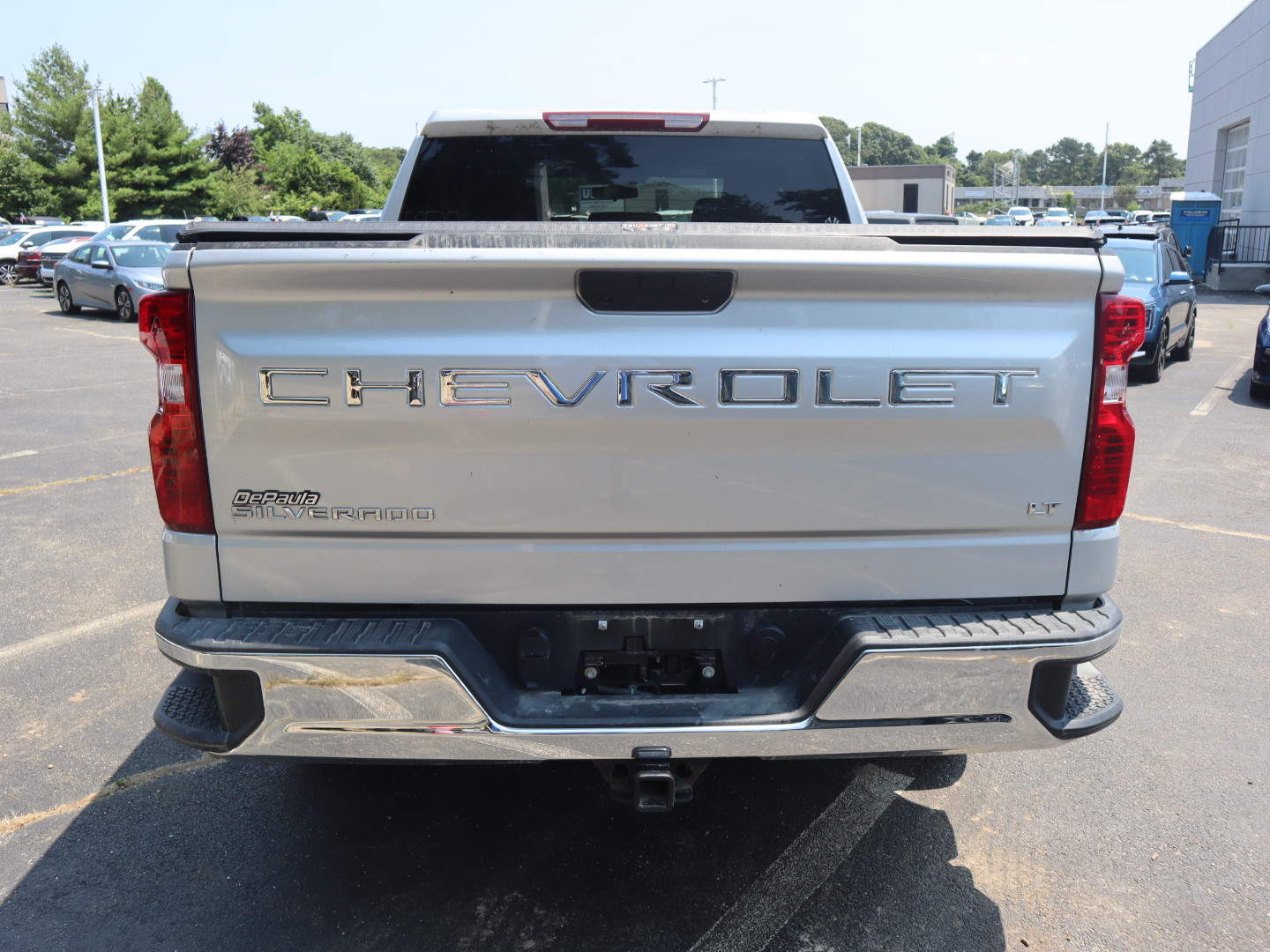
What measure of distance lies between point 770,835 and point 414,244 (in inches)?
87.0

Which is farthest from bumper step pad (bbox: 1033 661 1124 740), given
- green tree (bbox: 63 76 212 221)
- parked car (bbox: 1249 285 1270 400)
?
green tree (bbox: 63 76 212 221)

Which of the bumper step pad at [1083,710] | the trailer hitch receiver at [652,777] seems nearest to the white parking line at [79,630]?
the trailer hitch receiver at [652,777]

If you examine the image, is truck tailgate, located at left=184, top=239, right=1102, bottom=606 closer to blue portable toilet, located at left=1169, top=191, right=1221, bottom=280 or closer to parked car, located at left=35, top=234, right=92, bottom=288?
parked car, located at left=35, top=234, right=92, bottom=288

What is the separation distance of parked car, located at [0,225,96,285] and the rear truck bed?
34.6m

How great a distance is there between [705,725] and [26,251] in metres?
36.2

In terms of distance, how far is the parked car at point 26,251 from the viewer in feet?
106

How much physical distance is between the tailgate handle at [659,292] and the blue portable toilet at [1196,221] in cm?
3246

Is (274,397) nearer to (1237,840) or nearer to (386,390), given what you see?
(386,390)

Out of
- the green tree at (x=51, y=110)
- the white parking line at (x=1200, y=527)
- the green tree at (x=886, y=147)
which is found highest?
the green tree at (x=886, y=147)

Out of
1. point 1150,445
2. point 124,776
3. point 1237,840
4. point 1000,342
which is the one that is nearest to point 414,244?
point 1000,342

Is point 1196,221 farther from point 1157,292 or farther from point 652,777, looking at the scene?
point 652,777

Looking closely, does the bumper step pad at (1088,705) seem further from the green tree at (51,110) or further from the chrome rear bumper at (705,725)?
the green tree at (51,110)

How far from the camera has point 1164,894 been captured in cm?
309

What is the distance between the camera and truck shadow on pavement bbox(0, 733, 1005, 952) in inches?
115
